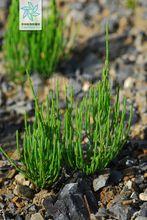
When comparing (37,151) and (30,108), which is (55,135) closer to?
(37,151)

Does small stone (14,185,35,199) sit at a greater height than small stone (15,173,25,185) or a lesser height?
lesser

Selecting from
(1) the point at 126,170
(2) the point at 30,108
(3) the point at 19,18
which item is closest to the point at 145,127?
(1) the point at 126,170

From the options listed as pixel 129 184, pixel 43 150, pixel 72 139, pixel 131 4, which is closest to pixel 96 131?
Answer: pixel 72 139

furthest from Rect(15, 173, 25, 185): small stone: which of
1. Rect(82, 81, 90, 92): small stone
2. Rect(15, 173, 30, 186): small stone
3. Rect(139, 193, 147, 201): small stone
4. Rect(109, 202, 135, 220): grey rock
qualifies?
Rect(82, 81, 90, 92): small stone

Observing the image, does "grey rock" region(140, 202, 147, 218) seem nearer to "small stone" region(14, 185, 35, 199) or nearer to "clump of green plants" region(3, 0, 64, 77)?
"small stone" region(14, 185, 35, 199)

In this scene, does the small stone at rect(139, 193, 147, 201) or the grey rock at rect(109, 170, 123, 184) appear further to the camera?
the grey rock at rect(109, 170, 123, 184)
